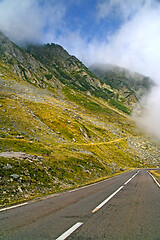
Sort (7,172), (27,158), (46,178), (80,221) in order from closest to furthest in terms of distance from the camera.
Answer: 1. (80,221)
2. (7,172)
3. (46,178)
4. (27,158)

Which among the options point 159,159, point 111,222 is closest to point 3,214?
point 111,222

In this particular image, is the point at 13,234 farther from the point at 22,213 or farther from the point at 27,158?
the point at 27,158

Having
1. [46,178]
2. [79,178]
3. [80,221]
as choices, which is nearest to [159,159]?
[79,178]

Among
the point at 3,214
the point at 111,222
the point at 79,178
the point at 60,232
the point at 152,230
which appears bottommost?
the point at 79,178

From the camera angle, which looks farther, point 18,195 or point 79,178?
point 79,178

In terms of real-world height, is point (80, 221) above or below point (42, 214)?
above

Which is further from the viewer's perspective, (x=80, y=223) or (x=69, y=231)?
(x=80, y=223)

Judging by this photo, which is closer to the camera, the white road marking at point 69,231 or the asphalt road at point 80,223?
the white road marking at point 69,231

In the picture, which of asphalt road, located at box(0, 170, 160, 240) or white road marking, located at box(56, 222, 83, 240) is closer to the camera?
white road marking, located at box(56, 222, 83, 240)

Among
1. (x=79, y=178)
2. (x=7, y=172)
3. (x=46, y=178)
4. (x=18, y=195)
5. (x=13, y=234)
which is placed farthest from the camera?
(x=79, y=178)

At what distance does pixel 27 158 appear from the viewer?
1734 cm

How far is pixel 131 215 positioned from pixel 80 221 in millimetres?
3019

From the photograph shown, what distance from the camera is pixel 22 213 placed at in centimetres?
756

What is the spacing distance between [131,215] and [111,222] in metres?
1.76
